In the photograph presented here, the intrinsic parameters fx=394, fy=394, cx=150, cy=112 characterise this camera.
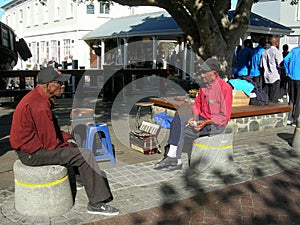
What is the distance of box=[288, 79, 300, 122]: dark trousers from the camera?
9355 mm

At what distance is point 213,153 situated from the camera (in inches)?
224

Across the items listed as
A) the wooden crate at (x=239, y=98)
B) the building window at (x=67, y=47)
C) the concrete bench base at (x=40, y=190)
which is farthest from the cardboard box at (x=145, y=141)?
the building window at (x=67, y=47)

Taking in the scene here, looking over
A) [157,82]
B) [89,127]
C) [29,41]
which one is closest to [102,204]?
[89,127]

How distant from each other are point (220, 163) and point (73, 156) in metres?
2.36

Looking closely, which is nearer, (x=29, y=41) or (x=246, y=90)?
(x=246, y=90)

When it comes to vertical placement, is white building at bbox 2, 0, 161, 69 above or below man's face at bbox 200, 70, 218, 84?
above

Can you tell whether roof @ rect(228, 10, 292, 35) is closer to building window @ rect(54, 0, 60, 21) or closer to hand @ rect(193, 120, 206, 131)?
hand @ rect(193, 120, 206, 131)

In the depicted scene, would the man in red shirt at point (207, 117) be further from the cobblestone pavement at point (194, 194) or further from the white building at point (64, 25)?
the white building at point (64, 25)

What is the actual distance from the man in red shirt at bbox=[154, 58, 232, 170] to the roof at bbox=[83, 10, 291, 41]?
13267mm

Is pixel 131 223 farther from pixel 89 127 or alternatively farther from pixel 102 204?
pixel 89 127

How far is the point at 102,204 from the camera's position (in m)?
4.39

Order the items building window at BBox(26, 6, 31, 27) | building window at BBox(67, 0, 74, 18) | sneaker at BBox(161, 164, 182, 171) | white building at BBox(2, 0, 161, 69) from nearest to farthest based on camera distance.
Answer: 1. sneaker at BBox(161, 164, 182, 171)
2. white building at BBox(2, 0, 161, 69)
3. building window at BBox(67, 0, 74, 18)
4. building window at BBox(26, 6, 31, 27)

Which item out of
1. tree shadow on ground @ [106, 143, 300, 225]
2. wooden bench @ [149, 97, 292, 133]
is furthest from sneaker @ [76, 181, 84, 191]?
wooden bench @ [149, 97, 292, 133]

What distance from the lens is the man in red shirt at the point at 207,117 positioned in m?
5.77
